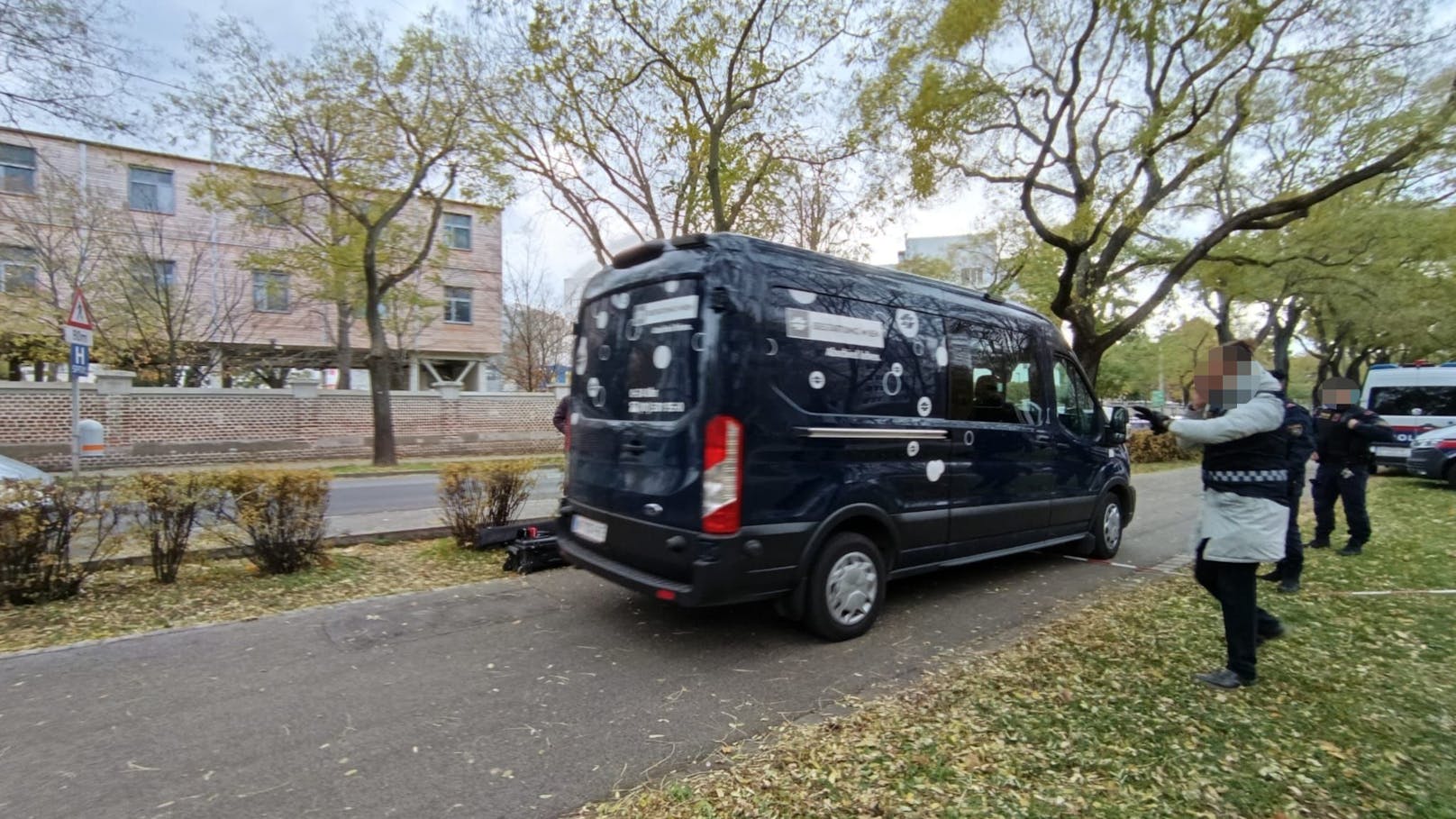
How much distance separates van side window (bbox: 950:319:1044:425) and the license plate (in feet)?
8.67

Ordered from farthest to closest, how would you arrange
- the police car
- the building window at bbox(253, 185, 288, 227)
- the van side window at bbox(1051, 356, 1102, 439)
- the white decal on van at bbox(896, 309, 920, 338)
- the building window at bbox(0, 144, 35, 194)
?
the building window at bbox(0, 144, 35, 194) < the police car < the building window at bbox(253, 185, 288, 227) < the van side window at bbox(1051, 356, 1102, 439) < the white decal on van at bbox(896, 309, 920, 338)

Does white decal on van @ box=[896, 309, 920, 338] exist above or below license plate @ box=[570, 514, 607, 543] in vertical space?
above

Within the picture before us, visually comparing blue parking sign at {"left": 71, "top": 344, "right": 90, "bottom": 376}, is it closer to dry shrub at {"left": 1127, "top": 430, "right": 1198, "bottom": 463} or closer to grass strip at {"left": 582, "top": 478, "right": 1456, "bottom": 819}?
grass strip at {"left": 582, "top": 478, "right": 1456, "bottom": 819}

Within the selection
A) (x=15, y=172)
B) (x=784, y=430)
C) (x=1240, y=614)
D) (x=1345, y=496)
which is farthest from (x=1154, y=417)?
(x=15, y=172)

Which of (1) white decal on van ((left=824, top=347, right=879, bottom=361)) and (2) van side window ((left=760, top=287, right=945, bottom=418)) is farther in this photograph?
(1) white decal on van ((left=824, top=347, right=879, bottom=361))

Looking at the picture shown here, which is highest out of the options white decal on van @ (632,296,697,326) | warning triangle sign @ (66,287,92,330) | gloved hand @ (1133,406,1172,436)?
warning triangle sign @ (66,287,92,330)

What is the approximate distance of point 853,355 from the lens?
4.27 m

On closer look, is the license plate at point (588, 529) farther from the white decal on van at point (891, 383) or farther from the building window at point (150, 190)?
the building window at point (150, 190)

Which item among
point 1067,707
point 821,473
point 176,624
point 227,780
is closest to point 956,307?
point 821,473

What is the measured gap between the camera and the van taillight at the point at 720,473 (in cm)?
364

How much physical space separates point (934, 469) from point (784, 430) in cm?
148

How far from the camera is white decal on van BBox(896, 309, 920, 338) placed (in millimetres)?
4598

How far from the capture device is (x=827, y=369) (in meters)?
4.11

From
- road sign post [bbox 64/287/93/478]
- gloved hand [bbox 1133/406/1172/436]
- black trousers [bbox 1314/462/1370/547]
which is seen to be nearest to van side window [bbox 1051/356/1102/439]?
gloved hand [bbox 1133/406/1172/436]
